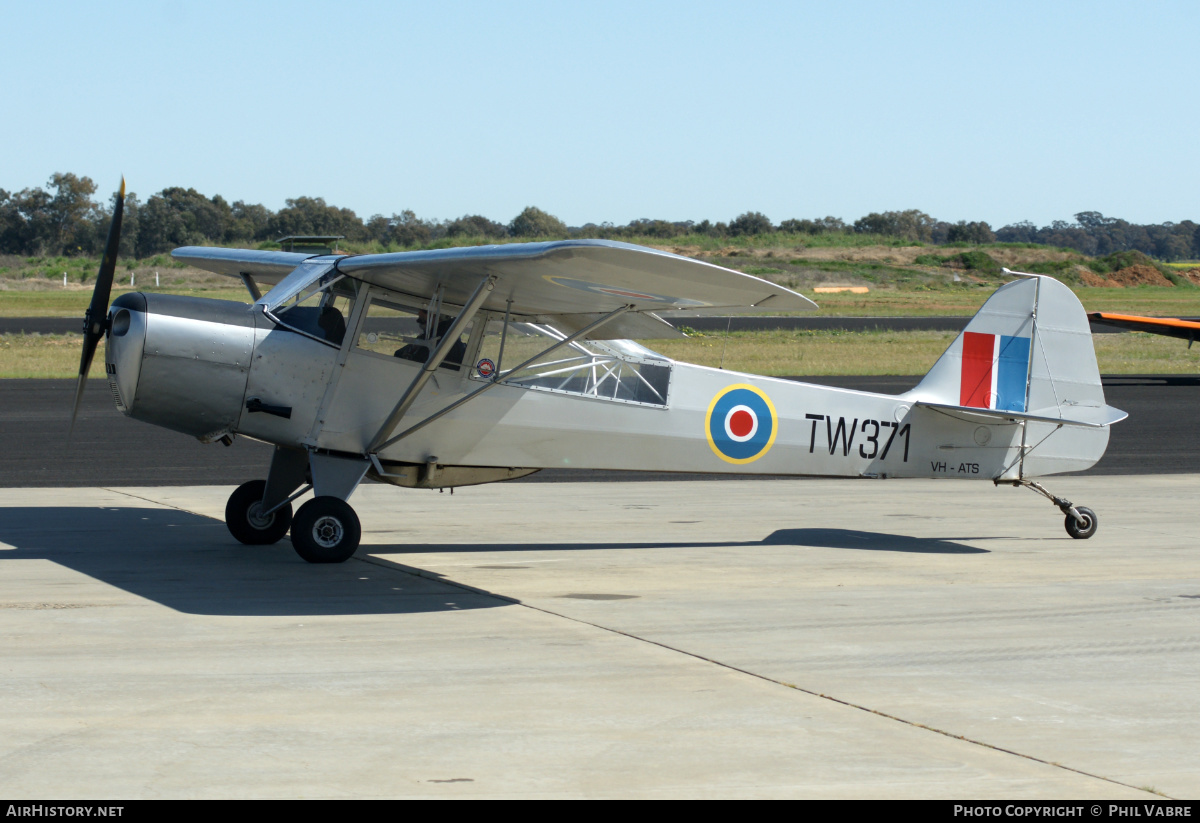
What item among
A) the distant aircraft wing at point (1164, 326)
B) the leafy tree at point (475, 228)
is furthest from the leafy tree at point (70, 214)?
the distant aircraft wing at point (1164, 326)

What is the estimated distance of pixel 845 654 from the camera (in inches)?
274

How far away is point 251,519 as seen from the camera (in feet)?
33.9

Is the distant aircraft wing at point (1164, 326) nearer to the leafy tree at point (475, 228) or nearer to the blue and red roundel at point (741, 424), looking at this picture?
the blue and red roundel at point (741, 424)

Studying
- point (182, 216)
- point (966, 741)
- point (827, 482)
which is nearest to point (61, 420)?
point (827, 482)

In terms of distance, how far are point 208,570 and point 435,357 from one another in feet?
7.61

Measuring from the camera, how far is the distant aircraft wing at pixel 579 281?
757 cm

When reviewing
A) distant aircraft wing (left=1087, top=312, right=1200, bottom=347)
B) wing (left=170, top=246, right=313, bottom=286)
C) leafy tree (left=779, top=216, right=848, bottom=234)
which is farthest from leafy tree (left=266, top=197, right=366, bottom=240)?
wing (left=170, top=246, right=313, bottom=286)

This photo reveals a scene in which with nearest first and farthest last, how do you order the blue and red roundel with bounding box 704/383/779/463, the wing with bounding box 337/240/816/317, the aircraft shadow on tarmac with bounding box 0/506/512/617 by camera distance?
the wing with bounding box 337/240/816/317 → the aircraft shadow on tarmac with bounding box 0/506/512/617 → the blue and red roundel with bounding box 704/383/779/463

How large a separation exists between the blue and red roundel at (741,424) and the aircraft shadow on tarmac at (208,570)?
2790 mm

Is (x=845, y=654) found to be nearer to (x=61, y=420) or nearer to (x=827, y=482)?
(x=827, y=482)

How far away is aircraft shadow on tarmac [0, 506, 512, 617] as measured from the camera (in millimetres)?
8117

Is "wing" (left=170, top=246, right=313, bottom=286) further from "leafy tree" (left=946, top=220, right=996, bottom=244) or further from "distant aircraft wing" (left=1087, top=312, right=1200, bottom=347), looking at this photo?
"leafy tree" (left=946, top=220, right=996, bottom=244)

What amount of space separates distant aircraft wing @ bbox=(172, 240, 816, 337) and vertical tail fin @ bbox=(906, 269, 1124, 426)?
2.69 m
